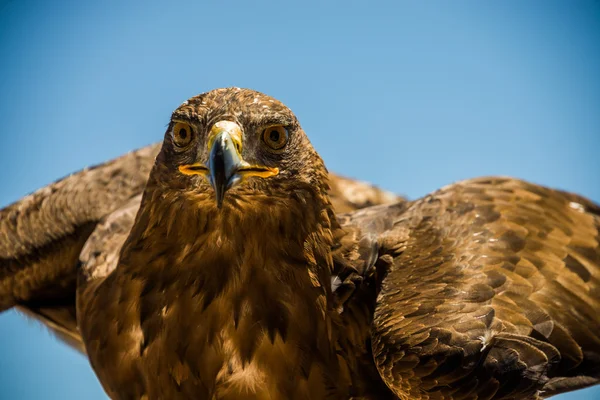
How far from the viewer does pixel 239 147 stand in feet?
10.4

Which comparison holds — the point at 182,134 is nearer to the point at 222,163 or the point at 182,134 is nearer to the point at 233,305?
the point at 222,163

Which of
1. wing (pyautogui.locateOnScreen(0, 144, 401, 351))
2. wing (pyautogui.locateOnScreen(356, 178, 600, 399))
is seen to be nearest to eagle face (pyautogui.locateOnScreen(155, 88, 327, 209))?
wing (pyautogui.locateOnScreen(356, 178, 600, 399))

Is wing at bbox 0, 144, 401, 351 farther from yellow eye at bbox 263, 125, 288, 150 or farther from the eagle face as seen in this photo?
yellow eye at bbox 263, 125, 288, 150

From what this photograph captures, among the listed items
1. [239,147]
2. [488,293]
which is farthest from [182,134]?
[488,293]

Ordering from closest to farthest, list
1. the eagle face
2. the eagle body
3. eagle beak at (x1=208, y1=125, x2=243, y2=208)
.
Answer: eagle beak at (x1=208, y1=125, x2=243, y2=208) → the eagle face → the eagle body

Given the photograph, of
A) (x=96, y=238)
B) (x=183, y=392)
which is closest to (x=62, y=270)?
(x=96, y=238)

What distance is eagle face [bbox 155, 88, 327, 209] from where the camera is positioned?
3.23 meters

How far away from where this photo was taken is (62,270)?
5.40m

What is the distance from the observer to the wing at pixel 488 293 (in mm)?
3311

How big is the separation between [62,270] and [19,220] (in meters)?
0.44

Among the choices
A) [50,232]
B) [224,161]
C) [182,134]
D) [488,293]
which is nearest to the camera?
[224,161]

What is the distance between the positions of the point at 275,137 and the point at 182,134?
398 mm

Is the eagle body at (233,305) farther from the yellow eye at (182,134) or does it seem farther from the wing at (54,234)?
the wing at (54,234)

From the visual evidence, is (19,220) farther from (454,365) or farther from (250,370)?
(454,365)
